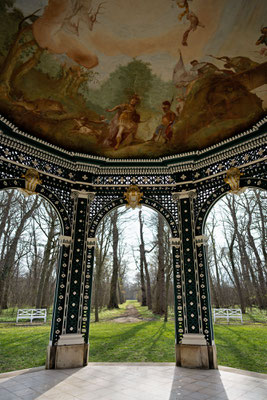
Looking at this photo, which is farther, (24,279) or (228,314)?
(24,279)

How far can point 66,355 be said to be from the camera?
24.8 ft

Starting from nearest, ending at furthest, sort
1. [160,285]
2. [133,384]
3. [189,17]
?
[133,384], [189,17], [160,285]

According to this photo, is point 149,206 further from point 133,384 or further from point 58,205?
point 133,384

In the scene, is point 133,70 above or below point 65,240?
above

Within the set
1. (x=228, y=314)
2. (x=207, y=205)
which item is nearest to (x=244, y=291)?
(x=228, y=314)

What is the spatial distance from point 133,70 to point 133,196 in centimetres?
424

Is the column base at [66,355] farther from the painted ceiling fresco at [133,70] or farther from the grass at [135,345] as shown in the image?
the painted ceiling fresco at [133,70]

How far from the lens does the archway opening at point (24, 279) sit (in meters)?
9.23

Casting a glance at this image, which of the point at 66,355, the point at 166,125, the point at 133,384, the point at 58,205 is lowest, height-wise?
the point at 133,384

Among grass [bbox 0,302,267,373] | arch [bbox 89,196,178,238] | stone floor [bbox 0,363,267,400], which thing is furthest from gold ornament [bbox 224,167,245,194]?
grass [bbox 0,302,267,373]

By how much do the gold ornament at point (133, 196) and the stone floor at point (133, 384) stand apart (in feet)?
17.2

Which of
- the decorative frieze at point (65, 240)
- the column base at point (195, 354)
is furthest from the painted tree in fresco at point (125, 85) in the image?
the column base at point (195, 354)

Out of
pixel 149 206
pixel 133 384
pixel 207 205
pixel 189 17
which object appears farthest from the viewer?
pixel 149 206

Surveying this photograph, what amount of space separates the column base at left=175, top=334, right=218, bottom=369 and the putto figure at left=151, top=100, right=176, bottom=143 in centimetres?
666
